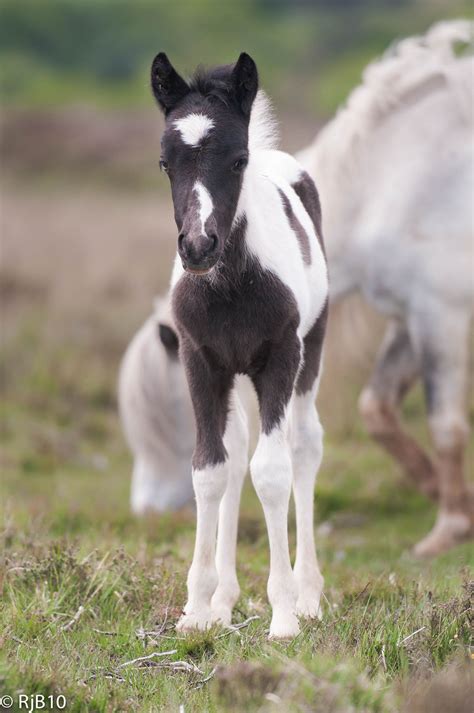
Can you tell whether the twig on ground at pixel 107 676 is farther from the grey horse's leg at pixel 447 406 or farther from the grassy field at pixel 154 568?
the grey horse's leg at pixel 447 406

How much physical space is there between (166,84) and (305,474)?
1760 millimetres

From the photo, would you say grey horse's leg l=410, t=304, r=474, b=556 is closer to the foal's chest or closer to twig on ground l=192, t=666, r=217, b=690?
the foal's chest

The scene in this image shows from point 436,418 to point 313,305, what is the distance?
3.18m

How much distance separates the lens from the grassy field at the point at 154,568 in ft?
10.1

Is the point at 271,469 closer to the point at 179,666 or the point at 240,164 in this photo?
the point at 179,666

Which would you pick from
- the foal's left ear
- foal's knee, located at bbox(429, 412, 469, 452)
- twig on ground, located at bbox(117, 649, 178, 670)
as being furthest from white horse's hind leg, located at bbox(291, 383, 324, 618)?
foal's knee, located at bbox(429, 412, 469, 452)

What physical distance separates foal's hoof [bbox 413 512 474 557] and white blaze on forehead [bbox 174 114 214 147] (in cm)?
416

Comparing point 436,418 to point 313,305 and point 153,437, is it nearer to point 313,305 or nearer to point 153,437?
point 153,437

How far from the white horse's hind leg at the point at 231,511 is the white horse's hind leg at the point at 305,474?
233mm

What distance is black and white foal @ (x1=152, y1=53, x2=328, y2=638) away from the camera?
3.51 meters

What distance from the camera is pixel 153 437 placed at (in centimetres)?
768

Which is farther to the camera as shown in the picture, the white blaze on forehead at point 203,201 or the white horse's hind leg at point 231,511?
the white horse's hind leg at point 231,511

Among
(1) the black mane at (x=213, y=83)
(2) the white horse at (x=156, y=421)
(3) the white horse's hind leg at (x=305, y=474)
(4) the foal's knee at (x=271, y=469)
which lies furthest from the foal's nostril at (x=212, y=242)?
(2) the white horse at (x=156, y=421)

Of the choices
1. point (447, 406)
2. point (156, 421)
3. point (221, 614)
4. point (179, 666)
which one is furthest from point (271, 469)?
point (156, 421)
